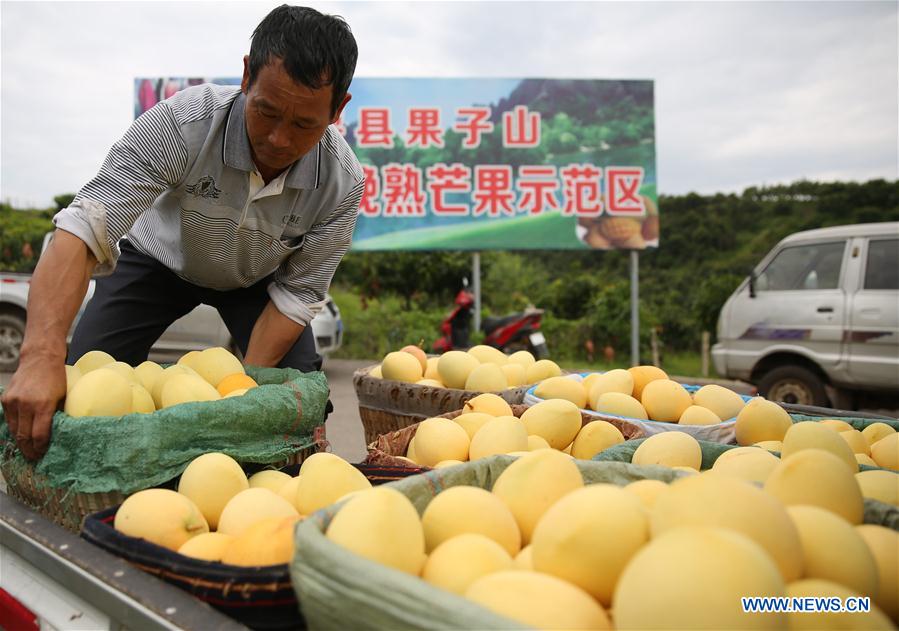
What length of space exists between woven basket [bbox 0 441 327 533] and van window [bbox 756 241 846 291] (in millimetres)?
5500

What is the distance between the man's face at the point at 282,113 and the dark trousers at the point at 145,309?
0.72 meters

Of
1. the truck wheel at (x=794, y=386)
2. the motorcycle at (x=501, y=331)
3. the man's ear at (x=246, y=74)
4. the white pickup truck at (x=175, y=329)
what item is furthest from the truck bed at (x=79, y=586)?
the motorcycle at (x=501, y=331)

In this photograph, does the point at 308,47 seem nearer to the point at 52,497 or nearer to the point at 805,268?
the point at 52,497

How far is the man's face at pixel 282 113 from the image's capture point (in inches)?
64.9

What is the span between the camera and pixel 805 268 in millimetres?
5582

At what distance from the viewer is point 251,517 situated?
1208mm

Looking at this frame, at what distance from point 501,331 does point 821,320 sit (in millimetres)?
3402

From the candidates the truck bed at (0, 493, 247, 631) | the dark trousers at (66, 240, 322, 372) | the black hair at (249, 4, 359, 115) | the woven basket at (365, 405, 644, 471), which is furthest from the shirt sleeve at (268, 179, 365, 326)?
the truck bed at (0, 493, 247, 631)

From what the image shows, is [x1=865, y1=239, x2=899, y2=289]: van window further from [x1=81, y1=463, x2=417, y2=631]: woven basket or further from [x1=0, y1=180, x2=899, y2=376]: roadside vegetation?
[x1=81, y1=463, x2=417, y2=631]: woven basket

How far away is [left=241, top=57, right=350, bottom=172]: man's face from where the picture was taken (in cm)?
165

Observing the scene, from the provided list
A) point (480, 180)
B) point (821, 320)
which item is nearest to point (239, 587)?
point (821, 320)

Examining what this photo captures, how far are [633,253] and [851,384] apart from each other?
10.5 feet

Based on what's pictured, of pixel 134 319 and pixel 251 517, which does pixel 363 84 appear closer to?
pixel 134 319

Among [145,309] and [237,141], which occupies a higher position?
[237,141]
